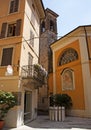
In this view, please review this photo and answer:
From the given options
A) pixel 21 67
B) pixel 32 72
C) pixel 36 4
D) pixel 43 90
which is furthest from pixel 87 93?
pixel 36 4

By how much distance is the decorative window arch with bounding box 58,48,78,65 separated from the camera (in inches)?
622

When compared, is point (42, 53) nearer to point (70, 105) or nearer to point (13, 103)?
point (70, 105)

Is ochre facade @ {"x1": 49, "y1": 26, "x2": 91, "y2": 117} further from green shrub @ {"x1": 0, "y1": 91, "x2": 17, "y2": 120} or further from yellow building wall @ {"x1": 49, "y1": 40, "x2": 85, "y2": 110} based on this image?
green shrub @ {"x1": 0, "y1": 91, "x2": 17, "y2": 120}

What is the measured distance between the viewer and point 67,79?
15812mm

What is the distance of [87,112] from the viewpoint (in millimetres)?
13117

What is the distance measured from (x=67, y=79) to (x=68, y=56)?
268cm

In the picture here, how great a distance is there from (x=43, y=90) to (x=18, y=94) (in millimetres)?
12165

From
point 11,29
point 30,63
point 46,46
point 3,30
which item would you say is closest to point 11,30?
point 11,29

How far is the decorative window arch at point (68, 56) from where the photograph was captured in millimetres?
15797

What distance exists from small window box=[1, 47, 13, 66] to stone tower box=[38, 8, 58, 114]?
30.2 ft

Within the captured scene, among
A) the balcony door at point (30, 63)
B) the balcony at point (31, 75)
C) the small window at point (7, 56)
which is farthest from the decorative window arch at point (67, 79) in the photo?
the small window at point (7, 56)

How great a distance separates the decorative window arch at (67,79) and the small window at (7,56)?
7.46m

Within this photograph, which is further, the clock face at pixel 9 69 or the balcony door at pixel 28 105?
the balcony door at pixel 28 105

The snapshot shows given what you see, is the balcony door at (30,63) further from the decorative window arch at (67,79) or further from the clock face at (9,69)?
the decorative window arch at (67,79)
